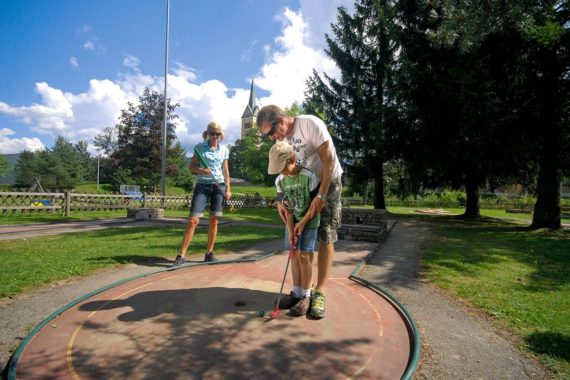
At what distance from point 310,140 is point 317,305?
5.47ft

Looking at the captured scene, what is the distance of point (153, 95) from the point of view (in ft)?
120

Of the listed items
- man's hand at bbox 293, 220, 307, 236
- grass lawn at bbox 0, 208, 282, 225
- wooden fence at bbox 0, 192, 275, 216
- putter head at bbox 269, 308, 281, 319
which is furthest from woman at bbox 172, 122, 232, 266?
grass lawn at bbox 0, 208, 282, 225

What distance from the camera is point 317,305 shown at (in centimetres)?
317

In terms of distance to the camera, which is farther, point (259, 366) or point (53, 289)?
point (53, 289)

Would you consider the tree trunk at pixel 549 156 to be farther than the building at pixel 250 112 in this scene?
No

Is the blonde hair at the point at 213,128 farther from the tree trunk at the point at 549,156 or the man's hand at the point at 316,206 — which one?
the tree trunk at the point at 549,156

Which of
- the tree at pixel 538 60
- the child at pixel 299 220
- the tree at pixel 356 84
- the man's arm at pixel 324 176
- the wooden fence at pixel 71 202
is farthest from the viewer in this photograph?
the tree at pixel 356 84

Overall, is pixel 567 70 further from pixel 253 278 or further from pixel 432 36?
pixel 253 278

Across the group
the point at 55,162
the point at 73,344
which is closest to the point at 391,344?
the point at 73,344

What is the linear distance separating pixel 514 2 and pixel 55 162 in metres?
65.7

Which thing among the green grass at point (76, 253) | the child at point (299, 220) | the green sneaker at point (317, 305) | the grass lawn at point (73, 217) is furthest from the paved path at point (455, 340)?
the grass lawn at point (73, 217)

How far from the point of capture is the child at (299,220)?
10.4ft

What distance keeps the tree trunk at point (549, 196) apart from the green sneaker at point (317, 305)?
13955mm

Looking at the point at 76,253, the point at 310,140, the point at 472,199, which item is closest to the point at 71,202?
the point at 76,253
